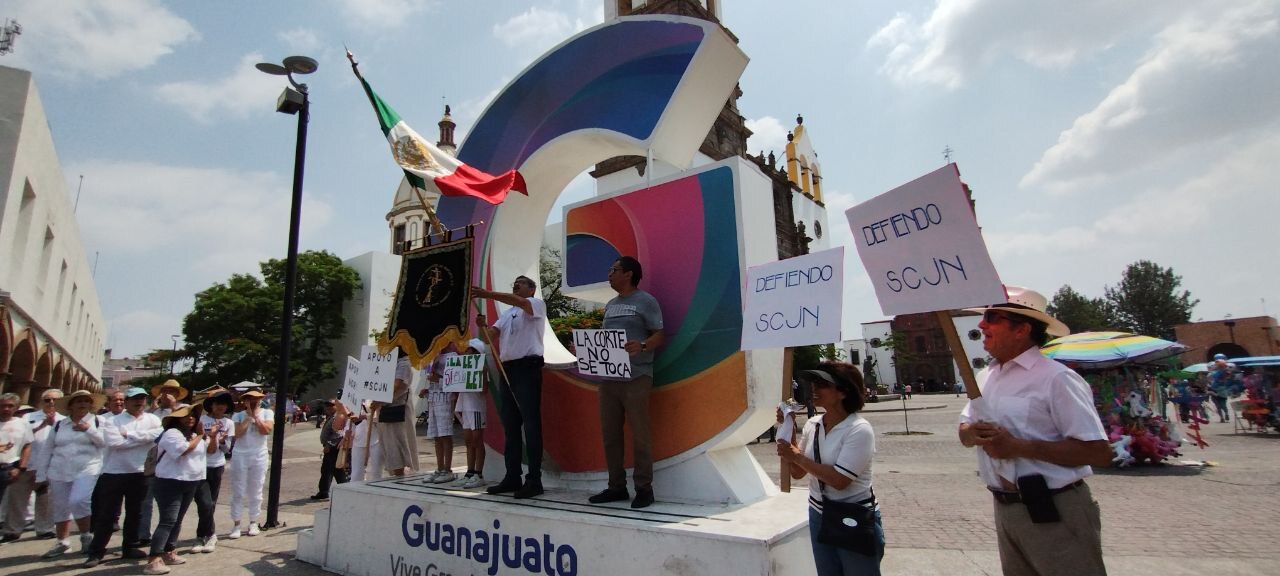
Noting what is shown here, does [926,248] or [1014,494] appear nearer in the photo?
[1014,494]

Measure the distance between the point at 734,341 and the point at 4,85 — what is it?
16113 millimetres

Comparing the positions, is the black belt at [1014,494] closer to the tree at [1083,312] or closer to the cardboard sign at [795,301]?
the cardboard sign at [795,301]

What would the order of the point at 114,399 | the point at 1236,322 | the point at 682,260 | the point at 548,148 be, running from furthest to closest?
the point at 1236,322 < the point at 114,399 < the point at 548,148 < the point at 682,260

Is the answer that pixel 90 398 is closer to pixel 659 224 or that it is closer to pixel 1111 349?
pixel 659 224

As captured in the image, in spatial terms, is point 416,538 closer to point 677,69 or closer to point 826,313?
point 826,313

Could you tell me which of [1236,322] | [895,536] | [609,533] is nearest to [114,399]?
[609,533]

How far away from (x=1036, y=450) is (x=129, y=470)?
7581 mm

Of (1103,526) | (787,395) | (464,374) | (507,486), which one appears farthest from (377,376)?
(1103,526)

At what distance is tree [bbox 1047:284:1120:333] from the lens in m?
58.6

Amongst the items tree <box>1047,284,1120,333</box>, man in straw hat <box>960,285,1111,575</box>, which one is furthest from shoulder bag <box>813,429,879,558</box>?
tree <box>1047,284,1120,333</box>

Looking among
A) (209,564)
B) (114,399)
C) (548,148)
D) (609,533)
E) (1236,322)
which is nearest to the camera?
(609,533)

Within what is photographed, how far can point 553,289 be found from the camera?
27.8 metres

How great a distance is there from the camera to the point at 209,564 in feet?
17.7

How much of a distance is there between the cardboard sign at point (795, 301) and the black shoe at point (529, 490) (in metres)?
2.14
